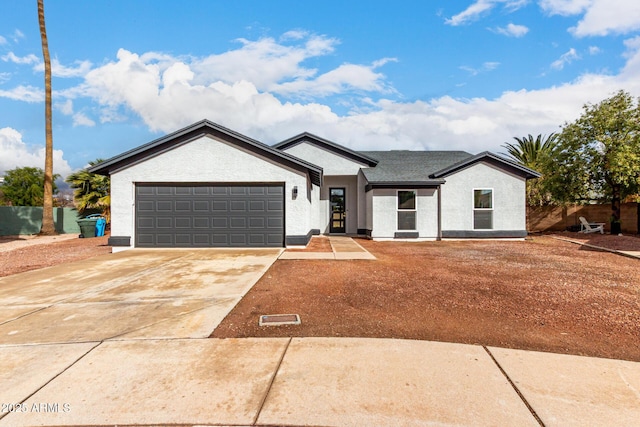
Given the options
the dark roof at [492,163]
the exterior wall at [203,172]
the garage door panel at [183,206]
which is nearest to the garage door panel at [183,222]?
the garage door panel at [183,206]

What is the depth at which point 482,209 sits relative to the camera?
15180 millimetres

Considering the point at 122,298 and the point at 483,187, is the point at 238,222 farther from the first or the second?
the point at 483,187

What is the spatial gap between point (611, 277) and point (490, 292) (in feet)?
11.7

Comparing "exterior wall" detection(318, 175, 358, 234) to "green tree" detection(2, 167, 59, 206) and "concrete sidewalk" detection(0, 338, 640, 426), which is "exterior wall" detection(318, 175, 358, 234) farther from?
"green tree" detection(2, 167, 59, 206)

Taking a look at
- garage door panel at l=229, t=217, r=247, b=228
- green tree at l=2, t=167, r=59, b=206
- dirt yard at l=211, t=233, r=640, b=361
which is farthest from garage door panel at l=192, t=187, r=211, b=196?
green tree at l=2, t=167, r=59, b=206

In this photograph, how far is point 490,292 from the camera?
5.80m

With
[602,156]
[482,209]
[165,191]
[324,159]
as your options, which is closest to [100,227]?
[165,191]

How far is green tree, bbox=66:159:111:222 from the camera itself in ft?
67.5

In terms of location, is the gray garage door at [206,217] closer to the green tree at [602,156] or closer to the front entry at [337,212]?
the front entry at [337,212]

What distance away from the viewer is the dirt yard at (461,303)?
3920 mm

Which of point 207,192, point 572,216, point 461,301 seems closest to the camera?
point 461,301

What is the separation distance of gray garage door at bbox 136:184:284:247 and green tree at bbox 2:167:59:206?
25198 millimetres

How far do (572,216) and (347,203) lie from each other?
43.8 feet

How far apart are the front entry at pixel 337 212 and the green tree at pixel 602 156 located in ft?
37.5
